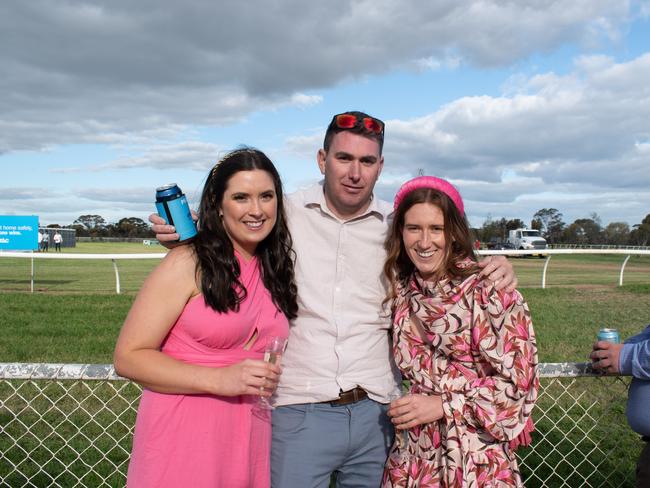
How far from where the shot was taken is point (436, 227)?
270cm

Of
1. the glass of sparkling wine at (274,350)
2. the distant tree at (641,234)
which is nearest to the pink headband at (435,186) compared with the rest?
the glass of sparkling wine at (274,350)

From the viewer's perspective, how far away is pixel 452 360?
2.59m

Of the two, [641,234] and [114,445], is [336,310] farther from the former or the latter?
[641,234]

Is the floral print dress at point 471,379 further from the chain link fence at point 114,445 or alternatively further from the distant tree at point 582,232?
the distant tree at point 582,232

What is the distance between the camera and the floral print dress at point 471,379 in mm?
2436

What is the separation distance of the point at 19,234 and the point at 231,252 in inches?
788

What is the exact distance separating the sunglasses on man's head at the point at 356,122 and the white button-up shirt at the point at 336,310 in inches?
14.4

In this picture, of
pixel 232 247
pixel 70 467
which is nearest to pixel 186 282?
pixel 232 247

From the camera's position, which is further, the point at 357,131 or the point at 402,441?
the point at 357,131

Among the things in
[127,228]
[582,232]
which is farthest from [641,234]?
[127,228]

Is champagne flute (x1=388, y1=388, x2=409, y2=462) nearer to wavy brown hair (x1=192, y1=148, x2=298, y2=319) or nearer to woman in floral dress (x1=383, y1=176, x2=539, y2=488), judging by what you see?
Result: woman in floral dress (x1=383, y1=176, x2=539, y2=488)

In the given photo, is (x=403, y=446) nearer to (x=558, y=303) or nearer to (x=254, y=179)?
(x=254, y=179)

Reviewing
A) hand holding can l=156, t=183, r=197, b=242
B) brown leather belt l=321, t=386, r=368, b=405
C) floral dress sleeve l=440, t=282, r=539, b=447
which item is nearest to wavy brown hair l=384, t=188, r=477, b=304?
floral dress sleeve l=440, t=282, r=539, b=447

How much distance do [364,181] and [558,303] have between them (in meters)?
10.8
